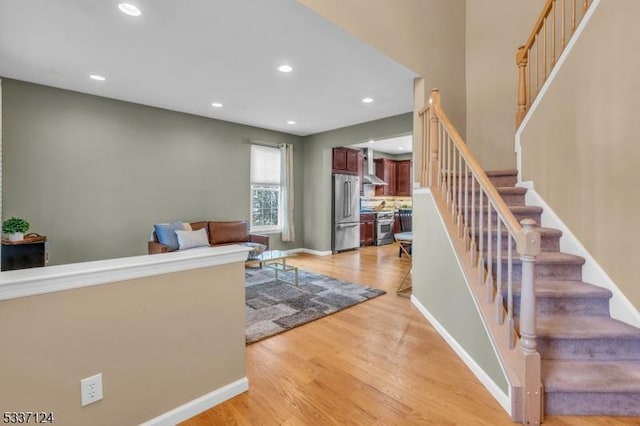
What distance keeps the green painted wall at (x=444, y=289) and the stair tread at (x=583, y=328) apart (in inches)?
14.6

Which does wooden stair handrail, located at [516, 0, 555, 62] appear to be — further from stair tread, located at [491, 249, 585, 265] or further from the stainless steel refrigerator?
the stainless steel refrigerator

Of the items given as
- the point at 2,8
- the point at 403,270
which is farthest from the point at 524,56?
the point at 2,8

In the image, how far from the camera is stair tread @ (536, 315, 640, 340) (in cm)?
186

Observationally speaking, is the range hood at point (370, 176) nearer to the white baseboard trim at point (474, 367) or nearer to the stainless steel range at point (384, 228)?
the stainless steel range at point (384, 228)

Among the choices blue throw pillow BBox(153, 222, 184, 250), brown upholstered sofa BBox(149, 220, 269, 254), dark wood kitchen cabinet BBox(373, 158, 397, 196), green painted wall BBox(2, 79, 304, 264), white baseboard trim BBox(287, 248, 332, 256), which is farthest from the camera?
dark wood kitchen cabinet BBox(373, 158, 397, 196)

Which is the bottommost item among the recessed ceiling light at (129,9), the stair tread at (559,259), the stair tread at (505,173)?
the stair tread at (559,259)

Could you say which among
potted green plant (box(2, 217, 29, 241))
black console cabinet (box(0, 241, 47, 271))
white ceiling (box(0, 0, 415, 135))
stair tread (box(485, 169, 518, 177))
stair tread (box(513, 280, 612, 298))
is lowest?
stair tread (box(513, 280, 612, 298))

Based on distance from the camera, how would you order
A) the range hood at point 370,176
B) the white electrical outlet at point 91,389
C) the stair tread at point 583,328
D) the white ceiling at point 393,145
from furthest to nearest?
the range hood at point 370,176 → the white ceiling at point 393,145 → the stair tread at point 583,328 → the white electrical outlet at point 91,389

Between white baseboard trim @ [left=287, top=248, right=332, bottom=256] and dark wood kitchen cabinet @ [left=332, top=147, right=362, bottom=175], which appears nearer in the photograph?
white baseboard trim @ [left=287, top=248, right=332, bottom=256]

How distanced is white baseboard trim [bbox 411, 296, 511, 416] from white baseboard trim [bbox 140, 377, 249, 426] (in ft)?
5.04

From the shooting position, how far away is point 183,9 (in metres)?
2.28

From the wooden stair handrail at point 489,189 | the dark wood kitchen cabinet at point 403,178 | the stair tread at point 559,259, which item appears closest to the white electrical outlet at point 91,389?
the wooden stair handrail at point 489,189

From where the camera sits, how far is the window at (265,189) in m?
6.12

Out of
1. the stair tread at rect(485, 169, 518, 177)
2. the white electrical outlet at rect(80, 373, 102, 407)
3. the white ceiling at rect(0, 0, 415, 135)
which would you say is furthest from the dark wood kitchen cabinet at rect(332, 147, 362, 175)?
the white electrical outlet at rect(80, 373, 102, 407)
